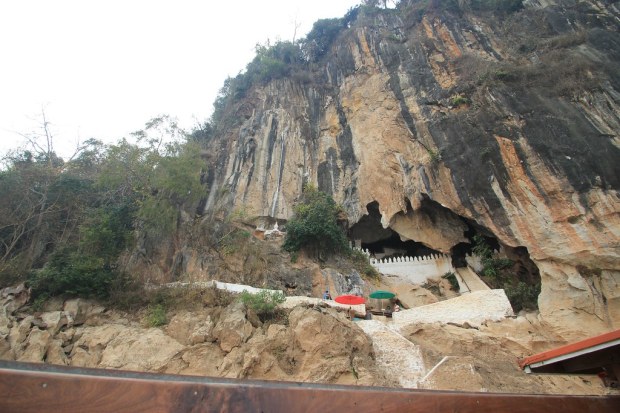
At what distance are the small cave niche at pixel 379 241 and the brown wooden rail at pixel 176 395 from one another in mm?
18740

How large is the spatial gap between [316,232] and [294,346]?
767 centimetres

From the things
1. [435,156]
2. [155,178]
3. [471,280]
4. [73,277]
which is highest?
[435,156]

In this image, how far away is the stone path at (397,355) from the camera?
29.8ft

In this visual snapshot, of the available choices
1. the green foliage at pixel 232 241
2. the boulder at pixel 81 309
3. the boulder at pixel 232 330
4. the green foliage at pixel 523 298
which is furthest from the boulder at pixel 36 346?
the green foliage at pixel 523 298

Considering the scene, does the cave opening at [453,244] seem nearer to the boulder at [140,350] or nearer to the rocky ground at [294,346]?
the rocky ground at [294,346]

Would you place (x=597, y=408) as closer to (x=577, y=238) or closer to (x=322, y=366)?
(x=322, y=366)

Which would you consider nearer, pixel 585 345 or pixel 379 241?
pixel 585 345

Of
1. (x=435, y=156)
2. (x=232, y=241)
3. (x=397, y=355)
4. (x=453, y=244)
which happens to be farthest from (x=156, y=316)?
(x=453, y=244)

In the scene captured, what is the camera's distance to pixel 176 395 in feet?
3.25

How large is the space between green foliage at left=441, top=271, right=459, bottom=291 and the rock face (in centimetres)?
132

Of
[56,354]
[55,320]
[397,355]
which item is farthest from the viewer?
[55,320]

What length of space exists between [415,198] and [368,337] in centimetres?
886

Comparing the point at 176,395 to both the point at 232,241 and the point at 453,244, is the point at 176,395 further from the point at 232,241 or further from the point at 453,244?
the point at 453,244

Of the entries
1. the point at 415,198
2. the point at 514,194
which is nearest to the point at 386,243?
the point at 415,198
